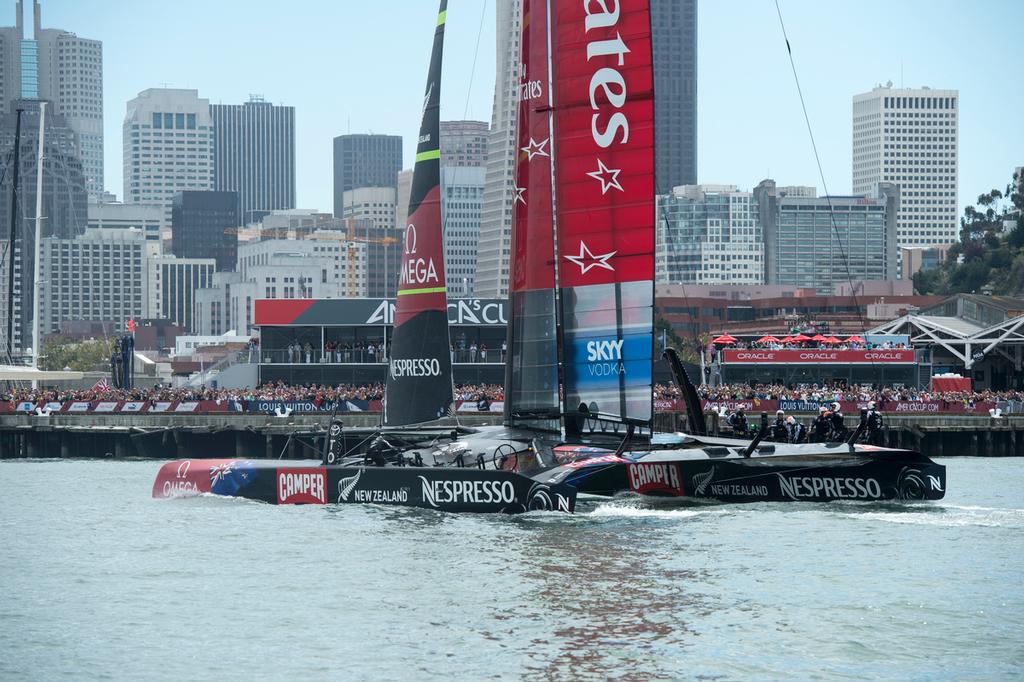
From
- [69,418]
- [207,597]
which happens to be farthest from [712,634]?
[69,418]

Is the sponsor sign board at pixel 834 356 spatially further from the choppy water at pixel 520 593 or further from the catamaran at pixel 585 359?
the catamaran at pixel 585 359

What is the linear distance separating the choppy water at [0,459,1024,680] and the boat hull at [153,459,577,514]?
490 mm

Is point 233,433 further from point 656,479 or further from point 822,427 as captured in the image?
point 656,479

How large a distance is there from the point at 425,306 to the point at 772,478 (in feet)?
31.5

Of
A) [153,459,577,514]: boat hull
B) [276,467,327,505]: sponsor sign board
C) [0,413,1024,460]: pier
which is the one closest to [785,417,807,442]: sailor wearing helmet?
[153,459,577,514]: boat hull

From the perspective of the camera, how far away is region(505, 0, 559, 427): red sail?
33781 millimetres

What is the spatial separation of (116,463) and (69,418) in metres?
7.19

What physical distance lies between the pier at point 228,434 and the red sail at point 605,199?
2281 cm

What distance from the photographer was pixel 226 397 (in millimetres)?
67375

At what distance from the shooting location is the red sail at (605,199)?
108 ft

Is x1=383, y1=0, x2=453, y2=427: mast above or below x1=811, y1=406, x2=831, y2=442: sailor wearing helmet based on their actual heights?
above

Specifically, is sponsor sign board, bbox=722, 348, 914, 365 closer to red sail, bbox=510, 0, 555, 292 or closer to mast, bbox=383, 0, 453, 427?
mast, bbox=383, 0, 453, 427

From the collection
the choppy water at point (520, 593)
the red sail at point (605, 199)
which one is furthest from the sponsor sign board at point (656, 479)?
the red sail at point (605, 199)

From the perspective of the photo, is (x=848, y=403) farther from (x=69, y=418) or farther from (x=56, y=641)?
(x=56, y=641)
